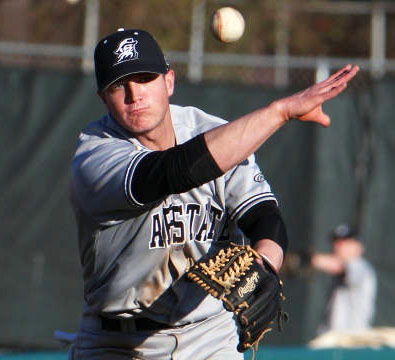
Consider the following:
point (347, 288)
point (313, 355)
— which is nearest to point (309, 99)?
point (313, 355)

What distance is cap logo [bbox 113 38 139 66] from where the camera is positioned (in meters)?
3.21

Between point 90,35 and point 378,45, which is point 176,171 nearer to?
point 90,35

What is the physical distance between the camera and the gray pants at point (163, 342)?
130 inches

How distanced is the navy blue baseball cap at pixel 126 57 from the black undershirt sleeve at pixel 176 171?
1.45ft

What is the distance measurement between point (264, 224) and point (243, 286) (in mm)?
442

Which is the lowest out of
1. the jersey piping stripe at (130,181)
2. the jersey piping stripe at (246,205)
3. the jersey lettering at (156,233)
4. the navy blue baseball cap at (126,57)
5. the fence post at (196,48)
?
the jersey lettering at (156,233)

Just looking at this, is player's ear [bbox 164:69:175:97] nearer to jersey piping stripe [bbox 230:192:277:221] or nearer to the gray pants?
jersey piping stripe [bbox 230:192:277:221]

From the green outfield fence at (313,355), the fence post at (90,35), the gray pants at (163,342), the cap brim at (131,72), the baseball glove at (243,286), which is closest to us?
the baseball glove at (243,286)

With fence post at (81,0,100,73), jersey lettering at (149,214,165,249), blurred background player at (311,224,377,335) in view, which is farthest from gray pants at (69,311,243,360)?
fence post at (81,0,100,73)

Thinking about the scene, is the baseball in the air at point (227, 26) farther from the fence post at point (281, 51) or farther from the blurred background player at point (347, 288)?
the fence post at point (281, 51)

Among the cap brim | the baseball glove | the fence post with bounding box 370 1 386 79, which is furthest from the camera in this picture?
the fence post with bounding box 370 1 386 79

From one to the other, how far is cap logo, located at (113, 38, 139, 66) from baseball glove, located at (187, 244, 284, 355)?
0.80m

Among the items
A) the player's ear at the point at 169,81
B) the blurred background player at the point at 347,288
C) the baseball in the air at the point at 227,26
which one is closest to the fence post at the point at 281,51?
the blurred background player at the point at 347,288

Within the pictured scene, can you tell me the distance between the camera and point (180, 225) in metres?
3.26
